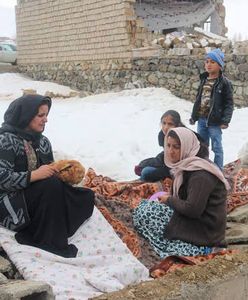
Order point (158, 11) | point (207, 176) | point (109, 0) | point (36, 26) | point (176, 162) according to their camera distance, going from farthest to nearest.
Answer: point (36, 26) → point (158, 11) → point (109, 0) → point (176, 162) → point (207, 176)

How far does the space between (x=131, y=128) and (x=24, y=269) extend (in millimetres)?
6582

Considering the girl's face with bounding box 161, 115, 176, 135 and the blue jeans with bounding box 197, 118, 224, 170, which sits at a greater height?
the girl's face with bounding box 161, 115, 176, 135

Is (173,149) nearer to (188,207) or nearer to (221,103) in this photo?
(188,207)

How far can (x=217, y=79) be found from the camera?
18.0 feet

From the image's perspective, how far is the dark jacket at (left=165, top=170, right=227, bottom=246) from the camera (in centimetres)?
329

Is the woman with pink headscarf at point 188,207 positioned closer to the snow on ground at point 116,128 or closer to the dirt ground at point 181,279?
the dirt ground at point 181,279

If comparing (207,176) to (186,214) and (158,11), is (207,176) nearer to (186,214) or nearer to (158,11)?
(186,214)

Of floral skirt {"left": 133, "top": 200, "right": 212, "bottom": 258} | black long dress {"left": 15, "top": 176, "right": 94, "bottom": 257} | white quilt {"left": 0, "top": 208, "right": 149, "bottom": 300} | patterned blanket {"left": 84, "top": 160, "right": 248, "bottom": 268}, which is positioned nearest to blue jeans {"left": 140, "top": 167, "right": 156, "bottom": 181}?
patterned blanket {"left": 84, "top": 160, "right": 248, "bottom": 268}

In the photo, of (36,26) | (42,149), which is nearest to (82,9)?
(36,26)

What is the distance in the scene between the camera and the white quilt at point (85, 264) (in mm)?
2635

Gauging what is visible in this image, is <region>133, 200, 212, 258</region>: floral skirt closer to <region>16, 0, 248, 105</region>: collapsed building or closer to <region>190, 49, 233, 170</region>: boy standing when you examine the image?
<region>190, 49, 233, 170</region>: boy standing

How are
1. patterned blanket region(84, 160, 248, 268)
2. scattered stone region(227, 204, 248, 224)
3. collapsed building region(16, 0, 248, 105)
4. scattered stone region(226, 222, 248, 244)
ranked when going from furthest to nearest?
1. collapsed building region(16, 0, 248, 105)
2. scattered stone region(227, 204, 248, 224)
3. scattered stone region(226, 222, 248, 244)
4. patterned blanket region(84, 160, 248, 268)

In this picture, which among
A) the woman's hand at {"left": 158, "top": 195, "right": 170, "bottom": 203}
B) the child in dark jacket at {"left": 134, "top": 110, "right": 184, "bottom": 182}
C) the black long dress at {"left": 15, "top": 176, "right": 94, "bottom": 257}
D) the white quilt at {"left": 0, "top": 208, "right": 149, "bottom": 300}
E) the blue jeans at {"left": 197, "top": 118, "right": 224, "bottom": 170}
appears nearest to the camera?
the white quilt at {"left": 0, "top": 208, "right": 149, "bottom": 300}

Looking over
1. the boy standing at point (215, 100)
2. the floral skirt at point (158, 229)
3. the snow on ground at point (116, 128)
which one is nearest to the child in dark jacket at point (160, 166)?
the boy standing at point (215, 100)
